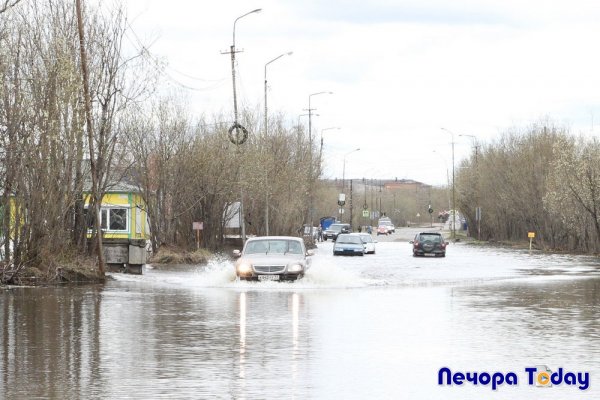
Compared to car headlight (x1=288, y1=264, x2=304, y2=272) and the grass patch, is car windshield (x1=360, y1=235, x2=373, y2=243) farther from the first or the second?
car headlight (x1=288, y1=264, x2=304, y2=272)

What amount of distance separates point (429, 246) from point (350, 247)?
4.46 meters

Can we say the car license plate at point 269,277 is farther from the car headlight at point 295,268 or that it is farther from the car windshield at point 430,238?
the car windshield at point 430,238

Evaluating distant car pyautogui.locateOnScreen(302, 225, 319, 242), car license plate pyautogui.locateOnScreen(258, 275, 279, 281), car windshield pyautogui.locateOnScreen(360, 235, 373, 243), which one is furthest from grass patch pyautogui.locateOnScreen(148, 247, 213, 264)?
distant car pyautogui.locateOnScreen(302, 225, 319, 242)

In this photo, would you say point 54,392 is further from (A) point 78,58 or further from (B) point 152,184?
(B) point 152,184

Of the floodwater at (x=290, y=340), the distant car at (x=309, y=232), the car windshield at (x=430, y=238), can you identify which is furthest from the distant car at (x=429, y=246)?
the floodwater at (x=290, y=340)

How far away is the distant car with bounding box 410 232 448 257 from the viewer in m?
62.1

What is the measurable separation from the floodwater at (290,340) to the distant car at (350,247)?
101 ft

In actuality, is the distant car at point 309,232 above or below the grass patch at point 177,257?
above

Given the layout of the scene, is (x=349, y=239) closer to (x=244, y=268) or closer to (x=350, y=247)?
(x=350, y=247)

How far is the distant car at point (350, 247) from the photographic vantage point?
62.8 metres

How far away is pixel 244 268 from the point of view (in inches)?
1192

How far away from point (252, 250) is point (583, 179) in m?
39.5

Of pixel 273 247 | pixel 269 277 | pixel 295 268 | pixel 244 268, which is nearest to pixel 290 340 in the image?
pixel 269 277

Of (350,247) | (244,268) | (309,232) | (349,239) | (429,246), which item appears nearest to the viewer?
(244,268)
